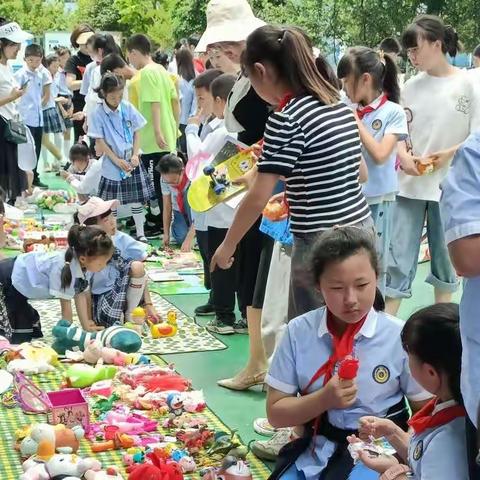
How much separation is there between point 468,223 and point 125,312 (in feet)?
11.9

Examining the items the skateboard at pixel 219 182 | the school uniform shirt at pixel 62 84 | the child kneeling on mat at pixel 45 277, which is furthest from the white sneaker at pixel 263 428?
the school uniform shirt at pixel 62 84

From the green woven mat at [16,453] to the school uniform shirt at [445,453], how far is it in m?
1.42

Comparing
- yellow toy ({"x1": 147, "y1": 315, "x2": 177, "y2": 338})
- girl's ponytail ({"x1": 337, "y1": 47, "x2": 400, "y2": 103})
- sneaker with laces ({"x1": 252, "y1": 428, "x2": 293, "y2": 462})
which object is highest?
girl's ponytail ({"x1": 337, "y1": 47, "x2": 400, "y2": 103})

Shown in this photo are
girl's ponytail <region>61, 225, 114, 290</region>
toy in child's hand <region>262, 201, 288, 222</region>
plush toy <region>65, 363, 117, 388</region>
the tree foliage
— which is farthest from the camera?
the tree foliage

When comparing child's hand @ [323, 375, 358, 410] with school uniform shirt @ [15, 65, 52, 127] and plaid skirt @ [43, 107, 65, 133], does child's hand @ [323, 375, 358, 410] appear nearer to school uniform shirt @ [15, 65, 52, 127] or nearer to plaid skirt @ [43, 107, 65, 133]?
school uniform shirt @ [15, 65, 52, 127]

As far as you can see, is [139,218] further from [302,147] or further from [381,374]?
[381,374]

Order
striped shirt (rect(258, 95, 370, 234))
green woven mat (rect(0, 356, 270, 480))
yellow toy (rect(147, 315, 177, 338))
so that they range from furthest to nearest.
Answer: yellow toy (rect(147, 315, 177, 338))
green woven mat (rect(0, 356, 270, 480))
striped shirt (rect(258, 95, 370, 234))

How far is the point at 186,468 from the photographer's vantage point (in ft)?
11.1

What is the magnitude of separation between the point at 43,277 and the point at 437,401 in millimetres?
3231

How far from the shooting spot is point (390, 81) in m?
4.68

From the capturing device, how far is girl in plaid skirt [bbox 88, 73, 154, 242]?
289 inches

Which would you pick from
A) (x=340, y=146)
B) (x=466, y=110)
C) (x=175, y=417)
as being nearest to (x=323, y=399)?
(x=340, y=146)

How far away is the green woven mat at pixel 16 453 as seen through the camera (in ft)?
11.1

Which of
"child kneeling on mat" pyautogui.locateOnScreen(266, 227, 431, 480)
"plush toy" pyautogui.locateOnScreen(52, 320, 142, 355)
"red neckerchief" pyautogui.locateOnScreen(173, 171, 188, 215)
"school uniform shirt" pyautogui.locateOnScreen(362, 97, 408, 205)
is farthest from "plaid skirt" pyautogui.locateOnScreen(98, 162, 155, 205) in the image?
"child kneeling on mat" pyautogui.locateOnScreen(266, 227, 431, 480)
